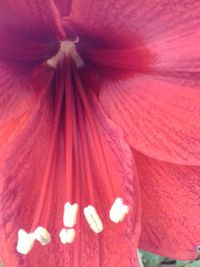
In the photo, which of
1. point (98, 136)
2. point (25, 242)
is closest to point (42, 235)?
point (25, 242)

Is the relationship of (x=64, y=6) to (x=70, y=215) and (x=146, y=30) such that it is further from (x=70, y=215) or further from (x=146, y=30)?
(x=70, y=215)

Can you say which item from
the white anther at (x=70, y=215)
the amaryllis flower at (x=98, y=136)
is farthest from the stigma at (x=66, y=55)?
the white anther at (x=70, y=215)

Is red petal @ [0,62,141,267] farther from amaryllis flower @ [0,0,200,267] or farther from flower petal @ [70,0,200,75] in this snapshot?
flower petal @ [70,0,200,75]

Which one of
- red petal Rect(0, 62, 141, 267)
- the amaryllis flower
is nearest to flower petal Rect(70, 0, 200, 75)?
the amaryllis flower

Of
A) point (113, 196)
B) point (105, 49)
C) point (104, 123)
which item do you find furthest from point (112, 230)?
point (105, 49)

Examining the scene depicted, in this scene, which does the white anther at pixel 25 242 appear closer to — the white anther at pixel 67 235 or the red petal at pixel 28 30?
the white anther at pixel 67 235

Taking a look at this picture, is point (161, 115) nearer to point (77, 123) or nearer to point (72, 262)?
point (77, 123)
